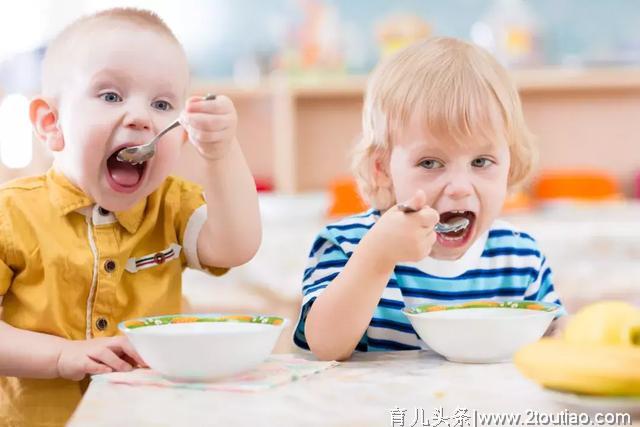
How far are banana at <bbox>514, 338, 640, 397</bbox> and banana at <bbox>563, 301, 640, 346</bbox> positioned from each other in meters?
0.03

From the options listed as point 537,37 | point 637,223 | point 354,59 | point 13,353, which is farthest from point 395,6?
point 13,353

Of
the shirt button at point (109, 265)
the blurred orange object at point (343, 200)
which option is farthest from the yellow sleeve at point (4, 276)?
the blurred orange object at point (343, 200)

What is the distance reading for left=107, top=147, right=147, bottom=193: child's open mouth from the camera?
1053 millimetres

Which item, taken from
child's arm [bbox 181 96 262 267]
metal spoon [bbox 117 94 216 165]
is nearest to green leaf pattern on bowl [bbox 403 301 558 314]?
child's arm [bbox 181 96 262 267]

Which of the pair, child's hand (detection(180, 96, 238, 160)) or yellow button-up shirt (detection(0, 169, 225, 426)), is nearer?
child's hand (detection(180, 96, 238, 160))

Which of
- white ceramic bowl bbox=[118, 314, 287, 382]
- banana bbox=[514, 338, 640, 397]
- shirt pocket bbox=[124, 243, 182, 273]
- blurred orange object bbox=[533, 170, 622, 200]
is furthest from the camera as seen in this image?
blurred orange object bbox=[533, 170, 622, 200]

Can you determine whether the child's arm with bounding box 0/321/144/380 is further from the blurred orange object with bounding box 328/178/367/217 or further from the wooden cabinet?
the wooden cabinet

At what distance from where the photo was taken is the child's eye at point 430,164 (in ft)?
3.59

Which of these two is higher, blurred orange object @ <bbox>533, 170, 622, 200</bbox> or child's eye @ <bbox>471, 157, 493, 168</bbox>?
child's eye @ <bbox>471, 157, 493, 168</bbox>

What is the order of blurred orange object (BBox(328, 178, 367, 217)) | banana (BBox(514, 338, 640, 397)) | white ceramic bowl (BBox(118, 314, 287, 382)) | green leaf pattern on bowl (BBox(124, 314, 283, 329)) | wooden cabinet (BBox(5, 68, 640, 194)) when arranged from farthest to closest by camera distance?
wooden cabinet (BBox(5, 68, 640, 194)) → blurred orange object (BBox(328, 178, 367, 217)) → green leaf pattern on bowl (BBox(124, 314, 283, 329)) → white ceramic bowl (BBox(118, 314, 287, 382)) → banana (BBox(514, 338, 640, 397))

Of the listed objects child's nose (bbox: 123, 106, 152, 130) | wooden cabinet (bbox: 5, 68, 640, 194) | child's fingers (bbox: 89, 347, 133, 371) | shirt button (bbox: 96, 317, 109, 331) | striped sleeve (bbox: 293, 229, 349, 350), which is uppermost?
child's nose (bbox: 123, 106, 152, 130)

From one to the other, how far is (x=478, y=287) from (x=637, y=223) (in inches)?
60.3

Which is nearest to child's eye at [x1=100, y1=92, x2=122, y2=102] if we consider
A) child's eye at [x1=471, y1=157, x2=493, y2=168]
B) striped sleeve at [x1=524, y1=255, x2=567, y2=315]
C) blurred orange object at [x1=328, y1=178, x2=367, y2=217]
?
child's eye at [x1=471, y1=157, x2=493, y2=168]

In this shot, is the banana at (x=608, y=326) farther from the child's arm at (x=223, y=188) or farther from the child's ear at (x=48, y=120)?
the child's ear at (x=48, y=120)
